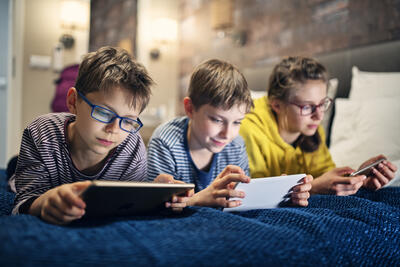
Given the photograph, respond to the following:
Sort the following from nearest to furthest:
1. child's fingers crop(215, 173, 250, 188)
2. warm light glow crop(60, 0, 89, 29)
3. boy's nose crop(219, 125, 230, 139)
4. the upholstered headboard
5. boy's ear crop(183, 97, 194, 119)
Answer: child's fingers crop(215, 173, 250, 188) → boy's nose crop(219, 125, 230, 139) → boy's ear crop(183, 97, 194, 119) → the upholstered headboard → warm light glow crop(60, 0, 89, 29)

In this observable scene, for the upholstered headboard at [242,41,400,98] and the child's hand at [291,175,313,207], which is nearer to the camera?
the child's hand at [291,175,313,207]

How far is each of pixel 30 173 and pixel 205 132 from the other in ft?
1.87

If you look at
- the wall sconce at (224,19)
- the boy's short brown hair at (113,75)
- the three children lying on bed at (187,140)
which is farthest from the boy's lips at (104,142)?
the wall sconce at (224,19)

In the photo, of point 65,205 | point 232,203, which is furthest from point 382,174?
point 65,205

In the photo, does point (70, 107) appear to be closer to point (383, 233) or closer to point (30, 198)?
point (30, 198)

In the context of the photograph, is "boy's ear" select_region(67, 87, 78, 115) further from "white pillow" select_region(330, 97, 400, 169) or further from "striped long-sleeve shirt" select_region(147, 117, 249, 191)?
"white pillow" select_region(330, 97, 400, 169)

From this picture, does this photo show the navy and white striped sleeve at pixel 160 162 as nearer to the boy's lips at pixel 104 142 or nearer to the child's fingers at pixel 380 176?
the boy's lips at pixel 104 142

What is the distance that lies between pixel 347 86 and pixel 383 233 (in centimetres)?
123

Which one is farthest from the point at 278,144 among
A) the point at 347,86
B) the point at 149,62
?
the point at 149,62

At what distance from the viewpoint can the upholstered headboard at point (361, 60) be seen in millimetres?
1764

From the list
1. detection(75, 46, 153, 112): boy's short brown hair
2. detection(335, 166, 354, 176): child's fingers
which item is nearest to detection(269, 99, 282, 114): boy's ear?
detection(335, 166, 354, 176): child's fingers

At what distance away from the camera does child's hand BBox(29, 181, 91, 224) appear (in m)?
0.68

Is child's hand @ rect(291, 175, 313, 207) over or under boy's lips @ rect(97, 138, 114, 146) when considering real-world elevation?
under

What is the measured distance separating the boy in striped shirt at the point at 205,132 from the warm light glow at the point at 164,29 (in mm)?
2773
